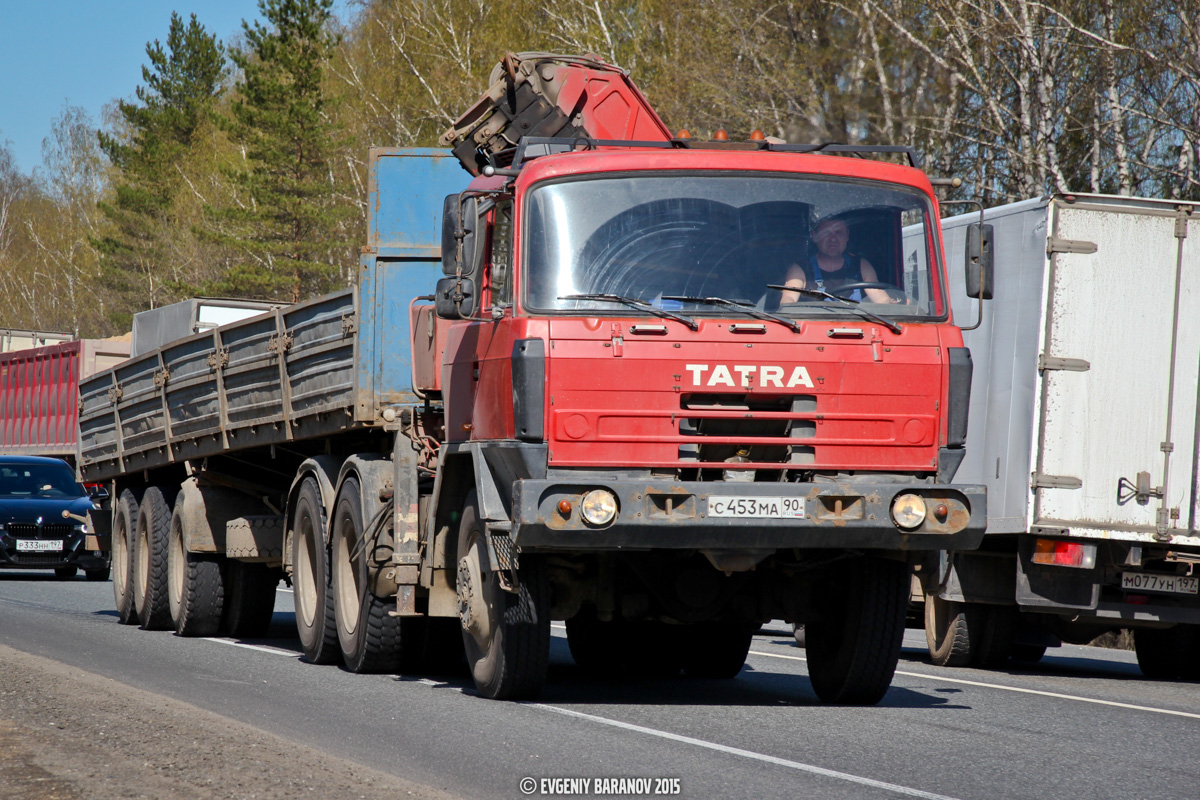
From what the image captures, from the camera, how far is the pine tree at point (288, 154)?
152 feet

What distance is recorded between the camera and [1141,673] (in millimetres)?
13000

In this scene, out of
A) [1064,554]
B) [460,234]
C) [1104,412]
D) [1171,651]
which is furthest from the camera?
[1171,651]

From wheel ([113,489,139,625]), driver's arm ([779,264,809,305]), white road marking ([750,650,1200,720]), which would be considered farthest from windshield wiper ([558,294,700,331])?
wheel ([113,489,139,625])

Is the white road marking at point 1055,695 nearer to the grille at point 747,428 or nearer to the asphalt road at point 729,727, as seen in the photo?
the asphalt road at point 729,727

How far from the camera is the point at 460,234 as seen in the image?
8.29 meters

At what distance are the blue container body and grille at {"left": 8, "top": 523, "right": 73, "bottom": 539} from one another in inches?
536

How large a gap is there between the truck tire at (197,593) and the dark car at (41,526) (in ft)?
27.4

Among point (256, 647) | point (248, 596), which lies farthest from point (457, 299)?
point (248, 596)

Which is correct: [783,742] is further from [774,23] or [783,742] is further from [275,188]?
[275,188]

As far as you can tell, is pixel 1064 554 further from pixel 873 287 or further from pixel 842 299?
pixel 842 299

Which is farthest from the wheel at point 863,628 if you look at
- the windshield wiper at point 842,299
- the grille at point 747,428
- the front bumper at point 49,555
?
the front bumper at point 49,555

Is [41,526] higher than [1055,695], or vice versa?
[1055,695]

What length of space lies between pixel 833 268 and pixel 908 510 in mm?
1284

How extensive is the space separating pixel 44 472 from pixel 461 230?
18.0 m
